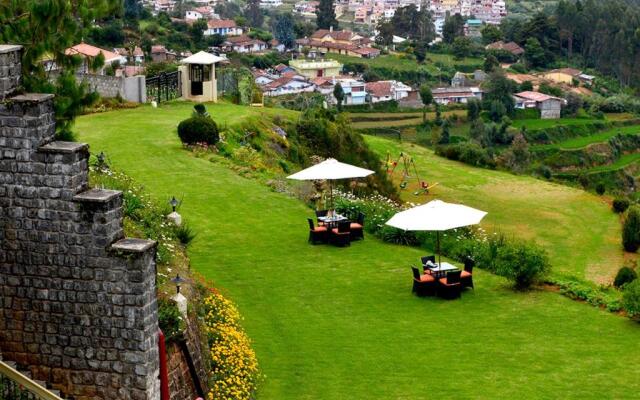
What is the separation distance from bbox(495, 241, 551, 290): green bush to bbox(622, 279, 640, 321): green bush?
6.38 feet

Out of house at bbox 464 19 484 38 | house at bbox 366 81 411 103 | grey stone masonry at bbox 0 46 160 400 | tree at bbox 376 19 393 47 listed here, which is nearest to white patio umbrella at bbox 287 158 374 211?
grey stone masonry at bbox 0 46 160 400

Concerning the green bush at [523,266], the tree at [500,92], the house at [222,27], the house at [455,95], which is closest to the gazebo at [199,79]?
the green bush at [523,266]

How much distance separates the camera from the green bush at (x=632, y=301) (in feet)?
59.0

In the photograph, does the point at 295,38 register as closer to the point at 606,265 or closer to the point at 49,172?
the point at 606,265

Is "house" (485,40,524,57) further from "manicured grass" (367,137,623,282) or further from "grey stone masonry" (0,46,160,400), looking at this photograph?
"grey stone masonry" (0,46,160,400)

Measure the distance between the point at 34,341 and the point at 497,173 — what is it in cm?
3671

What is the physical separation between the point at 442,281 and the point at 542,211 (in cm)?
1962

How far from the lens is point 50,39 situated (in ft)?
49.7

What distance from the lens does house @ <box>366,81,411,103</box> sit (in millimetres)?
114500

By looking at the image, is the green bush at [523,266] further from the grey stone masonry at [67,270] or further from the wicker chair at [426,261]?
the grey stone masonry at [67,270]

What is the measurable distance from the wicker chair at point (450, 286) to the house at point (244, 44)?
106339 millimetres

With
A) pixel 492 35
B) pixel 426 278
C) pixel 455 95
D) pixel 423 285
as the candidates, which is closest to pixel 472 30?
pixel 492 35

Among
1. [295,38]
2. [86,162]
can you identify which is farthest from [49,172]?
[295,38]

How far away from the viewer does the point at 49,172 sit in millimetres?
10555
